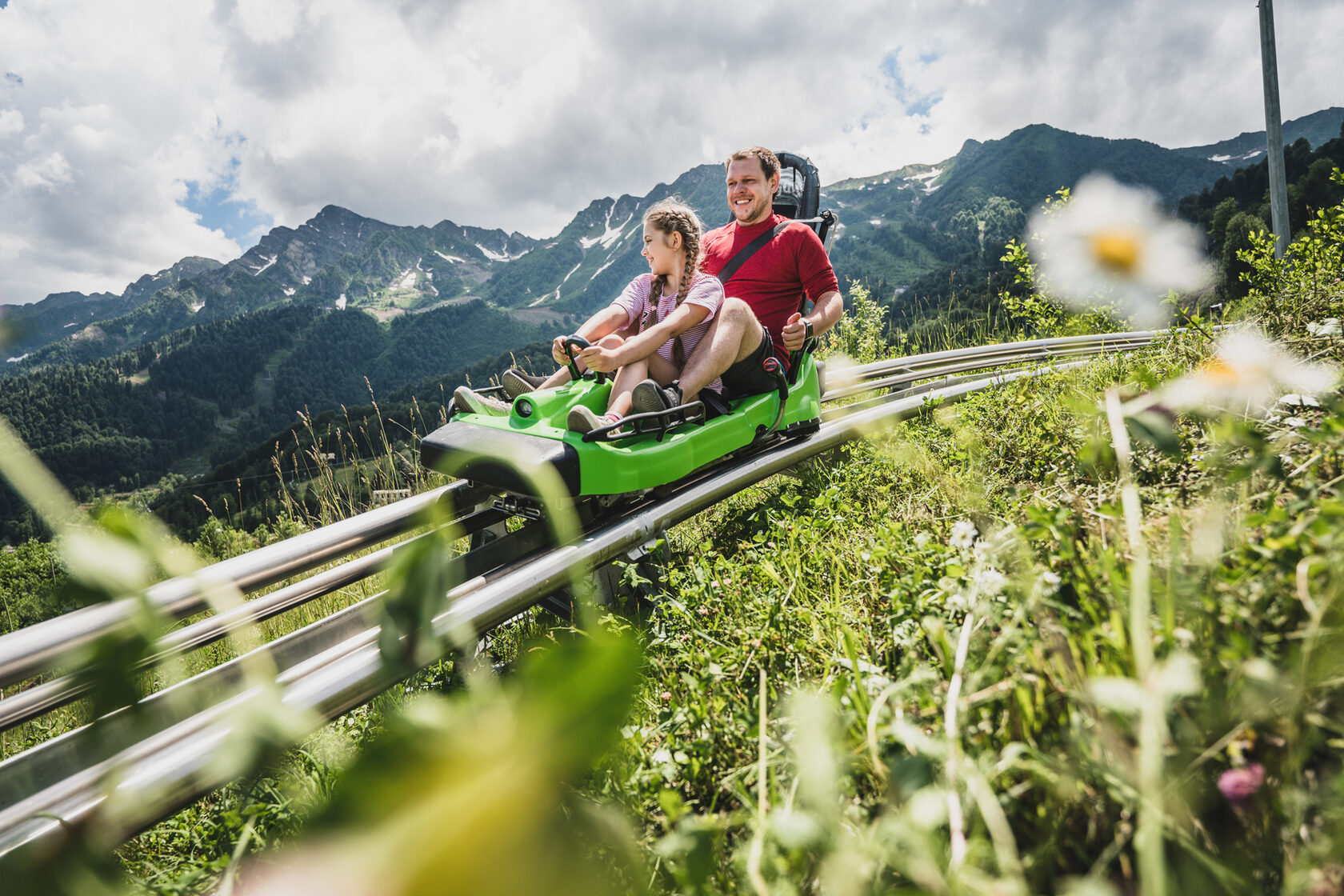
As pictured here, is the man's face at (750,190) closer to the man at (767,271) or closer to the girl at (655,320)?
the man at (767,271)

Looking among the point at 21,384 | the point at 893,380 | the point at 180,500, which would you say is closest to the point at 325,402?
the point at 21,384

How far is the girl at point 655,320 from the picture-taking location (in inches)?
121

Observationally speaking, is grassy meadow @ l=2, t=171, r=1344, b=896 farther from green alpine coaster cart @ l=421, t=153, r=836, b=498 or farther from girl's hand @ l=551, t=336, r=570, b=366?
girl's hand @ l=551, t=336, r=570, b=366

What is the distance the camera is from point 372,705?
218cm

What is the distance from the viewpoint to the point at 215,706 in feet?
4.84

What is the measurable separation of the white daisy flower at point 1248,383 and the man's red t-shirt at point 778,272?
7.49 feet

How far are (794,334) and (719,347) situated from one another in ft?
2.02

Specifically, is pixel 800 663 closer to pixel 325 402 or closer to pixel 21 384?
pixel 21 384

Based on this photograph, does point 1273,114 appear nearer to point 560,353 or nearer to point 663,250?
point 663,250

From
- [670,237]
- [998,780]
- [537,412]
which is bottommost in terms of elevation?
[998,780]

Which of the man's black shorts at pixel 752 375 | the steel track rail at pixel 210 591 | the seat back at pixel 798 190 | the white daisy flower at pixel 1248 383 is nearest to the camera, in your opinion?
the white daisy flower at pixel 1248 383

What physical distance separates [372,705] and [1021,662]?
1.93 metres

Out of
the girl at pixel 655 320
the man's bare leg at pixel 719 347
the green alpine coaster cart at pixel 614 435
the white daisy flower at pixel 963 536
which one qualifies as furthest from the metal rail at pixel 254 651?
the white daisy flower at pixel 963 536

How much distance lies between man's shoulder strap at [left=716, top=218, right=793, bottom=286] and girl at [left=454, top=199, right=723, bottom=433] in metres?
0.47
